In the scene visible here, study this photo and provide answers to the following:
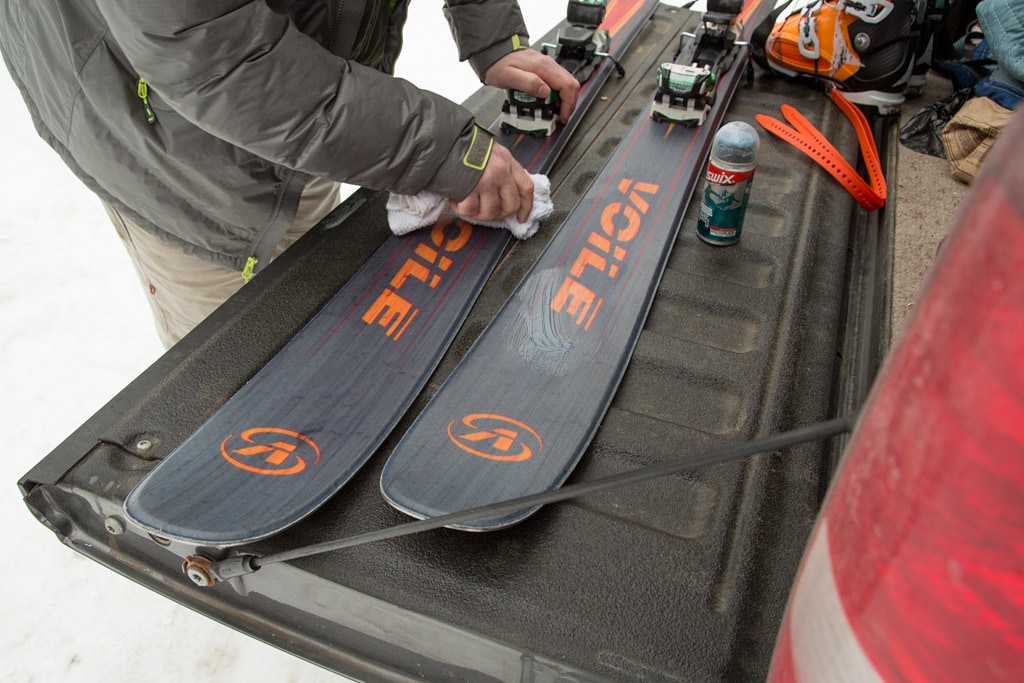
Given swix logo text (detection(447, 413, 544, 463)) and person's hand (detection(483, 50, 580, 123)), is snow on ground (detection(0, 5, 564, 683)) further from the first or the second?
person's hand (detection(483, 50, 580, 123))

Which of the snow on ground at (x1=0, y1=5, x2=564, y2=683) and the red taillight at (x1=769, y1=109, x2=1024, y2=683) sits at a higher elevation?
the red taillight at (x1=769, y1=109, x2=1024, y2=683)

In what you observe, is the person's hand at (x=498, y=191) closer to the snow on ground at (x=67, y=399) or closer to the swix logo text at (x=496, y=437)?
the swix logo text at (x=496, y=437)

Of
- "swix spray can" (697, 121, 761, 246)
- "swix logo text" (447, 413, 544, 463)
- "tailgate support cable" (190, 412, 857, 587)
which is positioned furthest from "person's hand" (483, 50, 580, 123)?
"tailgate support cable" (190, 412, 857, 587)

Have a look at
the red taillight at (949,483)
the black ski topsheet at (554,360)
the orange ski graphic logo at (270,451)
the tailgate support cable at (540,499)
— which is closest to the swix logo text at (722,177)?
the black ski topsheet at (554,360)

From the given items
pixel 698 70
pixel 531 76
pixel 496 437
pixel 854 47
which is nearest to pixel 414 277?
pixel 496 437

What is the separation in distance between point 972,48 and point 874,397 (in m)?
2.63

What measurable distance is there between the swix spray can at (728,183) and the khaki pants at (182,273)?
0.90 meters

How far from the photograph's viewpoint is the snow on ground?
1.48 meters

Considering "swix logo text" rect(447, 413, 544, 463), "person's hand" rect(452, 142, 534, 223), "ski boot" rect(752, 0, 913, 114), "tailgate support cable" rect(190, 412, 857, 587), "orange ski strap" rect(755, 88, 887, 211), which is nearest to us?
"tailgate support cable" rect(190, 412, 857, 587)

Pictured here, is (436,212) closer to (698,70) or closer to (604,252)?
(604,252)

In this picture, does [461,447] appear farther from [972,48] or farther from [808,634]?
[972,48]

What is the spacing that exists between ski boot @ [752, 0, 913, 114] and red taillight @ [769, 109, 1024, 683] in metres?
2.10

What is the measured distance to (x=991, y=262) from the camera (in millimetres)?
333

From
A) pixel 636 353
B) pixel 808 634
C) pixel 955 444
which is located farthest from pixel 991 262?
pixel 636 353
